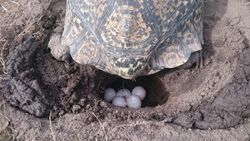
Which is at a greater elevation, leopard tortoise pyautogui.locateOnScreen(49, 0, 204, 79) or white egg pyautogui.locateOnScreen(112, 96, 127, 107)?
leopard tortoise pyautogui.locateOnScreen(49, 0, 204, 79)

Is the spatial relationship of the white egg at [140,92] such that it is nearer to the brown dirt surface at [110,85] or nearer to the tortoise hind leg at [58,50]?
the brown dirt surface at [110,85]

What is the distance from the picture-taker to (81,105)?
3809mm

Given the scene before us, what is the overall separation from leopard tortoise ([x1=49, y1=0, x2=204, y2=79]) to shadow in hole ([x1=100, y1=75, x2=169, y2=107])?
0.54 metres

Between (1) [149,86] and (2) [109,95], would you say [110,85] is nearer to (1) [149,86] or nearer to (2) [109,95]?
(2) [109,95]

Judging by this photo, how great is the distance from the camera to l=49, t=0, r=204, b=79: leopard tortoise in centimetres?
347

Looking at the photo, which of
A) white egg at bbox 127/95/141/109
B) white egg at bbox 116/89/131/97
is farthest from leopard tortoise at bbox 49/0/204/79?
white egg at bbox 116/89/131/97

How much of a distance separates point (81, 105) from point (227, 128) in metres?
1.15

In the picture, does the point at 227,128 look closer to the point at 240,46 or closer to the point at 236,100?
the point at 236,100

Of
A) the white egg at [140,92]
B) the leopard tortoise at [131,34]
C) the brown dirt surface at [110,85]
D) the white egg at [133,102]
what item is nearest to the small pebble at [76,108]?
the brown dirt surface at [110,85]

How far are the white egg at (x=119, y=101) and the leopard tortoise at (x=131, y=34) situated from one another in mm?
520

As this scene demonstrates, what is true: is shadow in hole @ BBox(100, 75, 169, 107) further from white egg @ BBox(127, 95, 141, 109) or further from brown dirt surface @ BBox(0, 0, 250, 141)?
white egg @ BBox(127, 95, 141, 109)

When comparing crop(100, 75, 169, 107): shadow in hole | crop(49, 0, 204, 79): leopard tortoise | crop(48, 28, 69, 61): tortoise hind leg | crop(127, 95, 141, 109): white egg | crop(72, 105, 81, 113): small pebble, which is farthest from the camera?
crop(100, 75, 169, 107): shadow in hole

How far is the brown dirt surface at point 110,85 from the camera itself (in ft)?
11.6

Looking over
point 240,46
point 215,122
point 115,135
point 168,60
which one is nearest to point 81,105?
point 115,135
